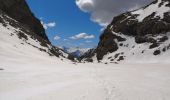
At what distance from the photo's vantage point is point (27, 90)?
1692cm

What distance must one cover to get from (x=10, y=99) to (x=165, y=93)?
1066 centimetres

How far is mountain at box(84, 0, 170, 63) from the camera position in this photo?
256 ft

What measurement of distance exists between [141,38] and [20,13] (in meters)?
62.7

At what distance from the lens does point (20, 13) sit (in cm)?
12406

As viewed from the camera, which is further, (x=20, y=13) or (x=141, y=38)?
(x=20, y=13)

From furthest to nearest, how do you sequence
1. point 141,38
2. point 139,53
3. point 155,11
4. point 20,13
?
point 20,13 < point 155,11 < point 141,38 < point 139,53

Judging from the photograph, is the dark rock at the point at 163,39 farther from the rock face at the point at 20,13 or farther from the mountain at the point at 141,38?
the rock face at the point at 20,13

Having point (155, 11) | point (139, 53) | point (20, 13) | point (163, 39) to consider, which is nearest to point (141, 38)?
point (163, 39)

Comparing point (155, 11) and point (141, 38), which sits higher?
point (155, 11)

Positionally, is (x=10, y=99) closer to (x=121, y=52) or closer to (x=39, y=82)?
(x=39, y=82)

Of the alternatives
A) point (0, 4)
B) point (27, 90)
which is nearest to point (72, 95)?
point (27, 90)

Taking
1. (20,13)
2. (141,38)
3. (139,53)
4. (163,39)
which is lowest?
(139,53)

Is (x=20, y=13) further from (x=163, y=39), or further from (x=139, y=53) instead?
(x=163, y=39)

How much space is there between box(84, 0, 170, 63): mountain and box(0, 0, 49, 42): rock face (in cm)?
4023
